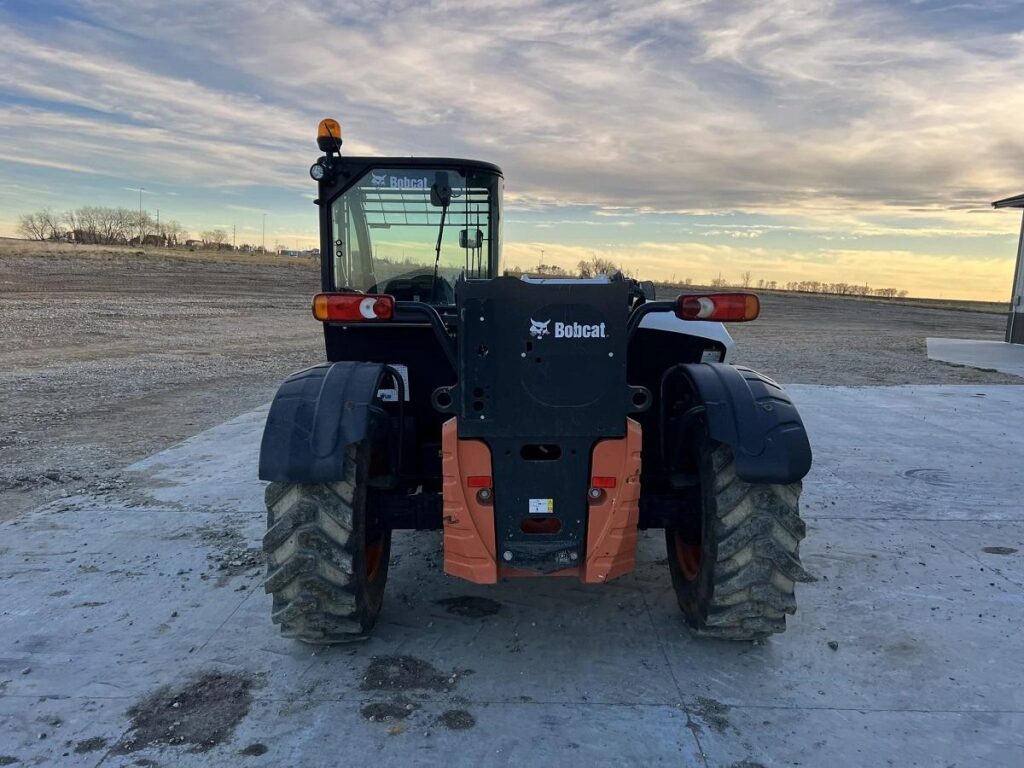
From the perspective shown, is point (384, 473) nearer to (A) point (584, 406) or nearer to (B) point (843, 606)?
(A) point (584, 406)

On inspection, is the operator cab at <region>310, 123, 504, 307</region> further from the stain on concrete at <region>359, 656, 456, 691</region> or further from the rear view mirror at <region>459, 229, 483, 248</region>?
the stain on concrete at <region>359, 656, 456, 691</region>

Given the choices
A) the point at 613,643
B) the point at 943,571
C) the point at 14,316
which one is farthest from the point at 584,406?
the point at 14,316

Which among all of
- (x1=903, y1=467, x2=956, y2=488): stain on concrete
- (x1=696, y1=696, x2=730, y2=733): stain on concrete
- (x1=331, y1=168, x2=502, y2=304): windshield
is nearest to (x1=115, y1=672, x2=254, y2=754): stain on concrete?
(x1=696, y1=696, x2=730, y2=733): stain on concrete

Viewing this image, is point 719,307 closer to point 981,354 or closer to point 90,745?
point 90,745

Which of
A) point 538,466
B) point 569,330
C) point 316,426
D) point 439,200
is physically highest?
point 439,200

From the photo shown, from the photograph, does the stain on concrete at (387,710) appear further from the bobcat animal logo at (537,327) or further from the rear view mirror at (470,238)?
the rear view mirror at (470,238)

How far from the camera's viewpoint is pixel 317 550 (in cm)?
320

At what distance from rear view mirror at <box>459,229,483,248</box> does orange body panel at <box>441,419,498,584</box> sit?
2323mm

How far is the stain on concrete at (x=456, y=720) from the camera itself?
2869mm

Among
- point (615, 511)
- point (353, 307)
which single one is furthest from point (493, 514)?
point (353, 307)

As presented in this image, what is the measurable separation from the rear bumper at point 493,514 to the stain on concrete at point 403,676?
455 mm

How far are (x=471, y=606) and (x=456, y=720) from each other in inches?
39.8

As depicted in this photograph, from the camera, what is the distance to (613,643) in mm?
3529

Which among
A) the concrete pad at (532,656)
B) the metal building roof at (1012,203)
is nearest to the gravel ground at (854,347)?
the metal building roof at (1012,203)
